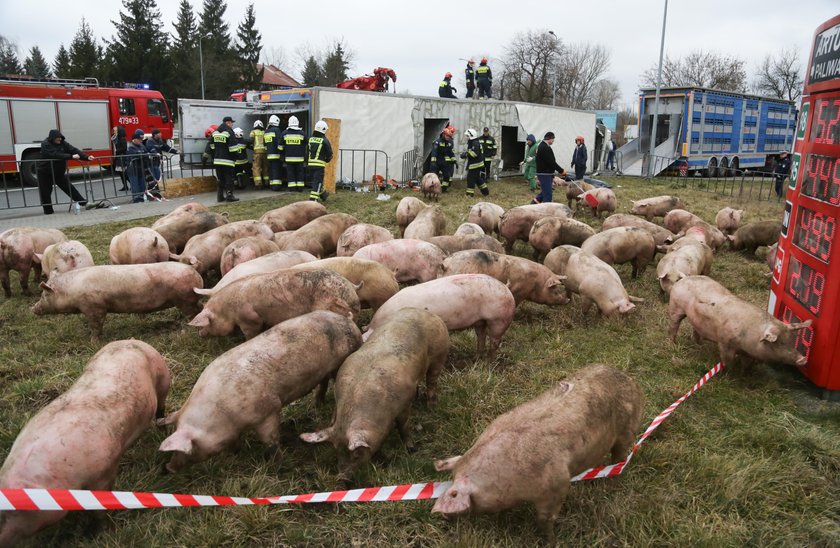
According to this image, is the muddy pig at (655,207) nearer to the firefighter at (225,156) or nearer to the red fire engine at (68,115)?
the firefighter at (225,156)

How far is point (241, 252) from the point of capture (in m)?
7.49

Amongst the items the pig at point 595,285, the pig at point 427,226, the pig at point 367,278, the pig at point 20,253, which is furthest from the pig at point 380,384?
the pig at point 20,253

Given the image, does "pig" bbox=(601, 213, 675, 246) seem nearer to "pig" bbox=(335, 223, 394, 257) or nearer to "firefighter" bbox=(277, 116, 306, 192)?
"pig" bbox=(335, 223, 394, 257)

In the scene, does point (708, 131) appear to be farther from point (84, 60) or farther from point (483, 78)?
point (84, 60)

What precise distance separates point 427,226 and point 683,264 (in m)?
→ 3.95

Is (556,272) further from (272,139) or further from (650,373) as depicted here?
(272,139)

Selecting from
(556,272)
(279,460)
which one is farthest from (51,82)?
(279,460)

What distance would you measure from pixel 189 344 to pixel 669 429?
4.78m

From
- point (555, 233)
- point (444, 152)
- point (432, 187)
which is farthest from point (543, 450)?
point (444, 152)

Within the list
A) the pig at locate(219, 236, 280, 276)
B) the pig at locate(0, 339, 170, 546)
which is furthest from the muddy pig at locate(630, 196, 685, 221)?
the pig at locate(0, 339, 170, 546)

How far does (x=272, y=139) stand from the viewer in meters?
15.9

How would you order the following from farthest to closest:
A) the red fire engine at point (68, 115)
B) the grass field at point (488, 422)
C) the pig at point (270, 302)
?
1. the red fire engine at point (68, 115)
2. the pig at point (270, 302)
3. the grass field at point (488, 422)

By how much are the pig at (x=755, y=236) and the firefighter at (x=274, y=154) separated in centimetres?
1169

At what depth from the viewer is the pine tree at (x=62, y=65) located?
1842 inches
